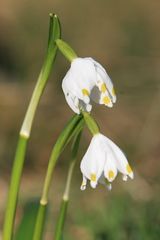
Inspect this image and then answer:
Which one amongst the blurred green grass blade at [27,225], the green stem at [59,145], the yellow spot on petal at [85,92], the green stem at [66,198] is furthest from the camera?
the blurred green grass blade at [27,225]

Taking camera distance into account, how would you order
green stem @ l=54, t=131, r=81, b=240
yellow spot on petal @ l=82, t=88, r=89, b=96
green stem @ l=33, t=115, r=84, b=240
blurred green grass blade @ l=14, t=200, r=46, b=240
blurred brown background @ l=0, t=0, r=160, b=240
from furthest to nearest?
1. blurred brown background @ l=0, t=0, r=160, b=240
2. blurred green grass blade @ l=14, t=200, r=46, b=240
3. green stem @ l=54, t=131, r=81, b=240
4. green stem @ l=33, t=115, r=84, b=240
5. yellow spot on petal @ l=82, t=88, r=89, b=96

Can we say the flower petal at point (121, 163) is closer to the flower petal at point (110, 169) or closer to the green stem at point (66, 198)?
the flower petal at point (110, 169)

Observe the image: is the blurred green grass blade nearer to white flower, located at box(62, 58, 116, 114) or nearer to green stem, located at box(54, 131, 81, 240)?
green stem, located at box(54, 131, 81, 240)

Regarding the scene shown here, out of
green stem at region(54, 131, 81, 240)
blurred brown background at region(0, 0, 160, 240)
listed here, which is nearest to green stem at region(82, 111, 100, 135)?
green stem at region(54, 131, 81, 240)

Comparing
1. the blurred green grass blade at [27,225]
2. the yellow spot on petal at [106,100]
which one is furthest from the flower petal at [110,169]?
the blurred green grass blade at [27,225]

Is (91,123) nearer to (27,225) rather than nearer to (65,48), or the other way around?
(65,48)

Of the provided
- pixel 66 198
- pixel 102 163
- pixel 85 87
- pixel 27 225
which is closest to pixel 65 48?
pixel 85 87
